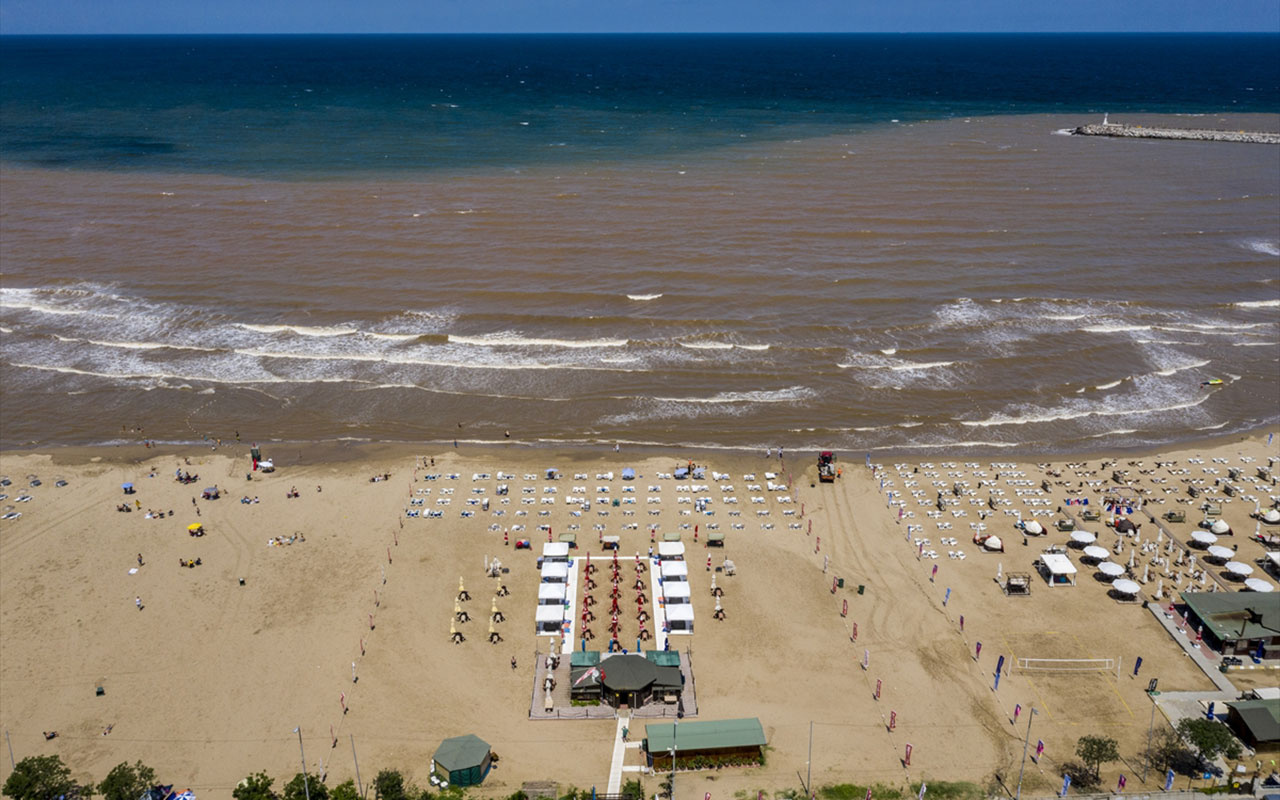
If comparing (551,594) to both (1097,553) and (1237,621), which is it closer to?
(1097,553)

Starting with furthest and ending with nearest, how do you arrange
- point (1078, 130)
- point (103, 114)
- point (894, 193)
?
1. point (103, 114)
2. point (1078, 130)
3. point (894, 193)

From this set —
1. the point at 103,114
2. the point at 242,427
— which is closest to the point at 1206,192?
the point at 242,427

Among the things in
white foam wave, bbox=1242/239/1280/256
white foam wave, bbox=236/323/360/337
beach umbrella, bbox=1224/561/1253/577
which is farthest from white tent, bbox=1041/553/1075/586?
white foam wave, bbox=1242/239/1280/256

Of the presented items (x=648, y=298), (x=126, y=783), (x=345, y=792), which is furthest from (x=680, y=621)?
(x=648, y=298)

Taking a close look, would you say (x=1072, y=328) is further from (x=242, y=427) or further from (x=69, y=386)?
(x=69, y=386)

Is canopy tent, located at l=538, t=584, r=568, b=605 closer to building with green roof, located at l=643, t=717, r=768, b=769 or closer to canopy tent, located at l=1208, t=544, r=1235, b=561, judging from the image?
building with green roof, located at l=643, t=717, r=768, b=769
